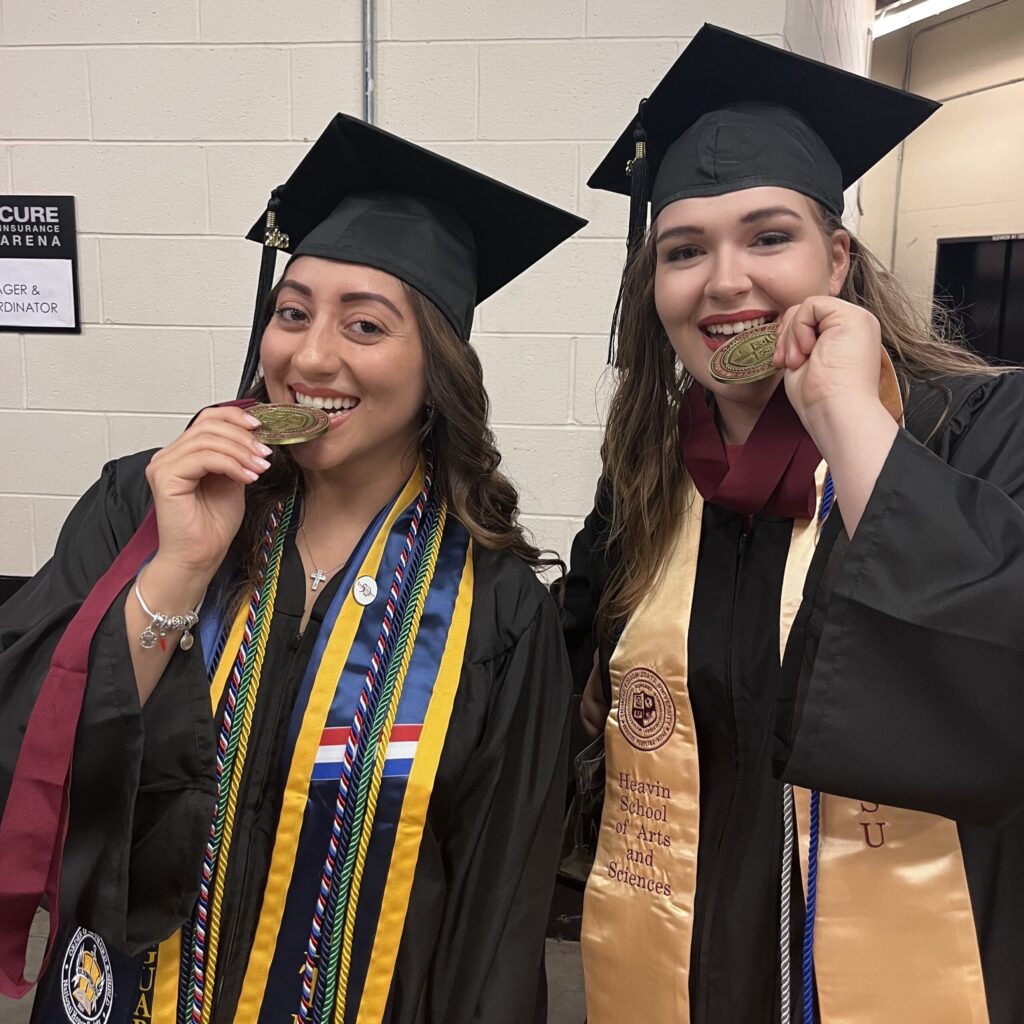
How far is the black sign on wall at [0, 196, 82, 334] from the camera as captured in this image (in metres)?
2.57

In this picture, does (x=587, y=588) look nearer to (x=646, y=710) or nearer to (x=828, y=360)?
(x=646, y=710)

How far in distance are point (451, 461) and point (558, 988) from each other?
5.94ft

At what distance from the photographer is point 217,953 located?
1.24 metres

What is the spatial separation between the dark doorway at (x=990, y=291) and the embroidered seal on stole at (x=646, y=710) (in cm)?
448

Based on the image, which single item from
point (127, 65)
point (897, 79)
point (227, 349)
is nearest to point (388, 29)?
point (127, 65)

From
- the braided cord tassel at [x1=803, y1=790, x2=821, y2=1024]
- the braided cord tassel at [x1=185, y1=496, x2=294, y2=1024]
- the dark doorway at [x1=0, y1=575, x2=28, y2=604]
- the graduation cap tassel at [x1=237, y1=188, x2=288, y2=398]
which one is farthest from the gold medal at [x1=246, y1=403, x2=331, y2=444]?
the dark doorway at [x1=0, y1=575, x2=28, y2=604]

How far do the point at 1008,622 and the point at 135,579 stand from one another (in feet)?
3.60

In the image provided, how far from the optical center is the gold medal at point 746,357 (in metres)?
1.19

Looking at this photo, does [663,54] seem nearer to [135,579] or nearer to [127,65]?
[127,65]

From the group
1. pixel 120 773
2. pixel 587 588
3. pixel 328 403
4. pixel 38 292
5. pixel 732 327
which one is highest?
pixel 38 292

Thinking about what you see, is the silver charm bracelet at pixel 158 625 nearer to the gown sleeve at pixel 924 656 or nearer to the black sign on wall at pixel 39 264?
the gown sleeve at pixel 924 656

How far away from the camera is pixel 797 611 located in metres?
1.21

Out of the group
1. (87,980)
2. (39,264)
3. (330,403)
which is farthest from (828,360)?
(39,264)

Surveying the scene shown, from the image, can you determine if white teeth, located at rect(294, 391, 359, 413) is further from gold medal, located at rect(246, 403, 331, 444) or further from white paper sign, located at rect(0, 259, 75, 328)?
white paper sign, located at rect(0, 259, 75, 328)
